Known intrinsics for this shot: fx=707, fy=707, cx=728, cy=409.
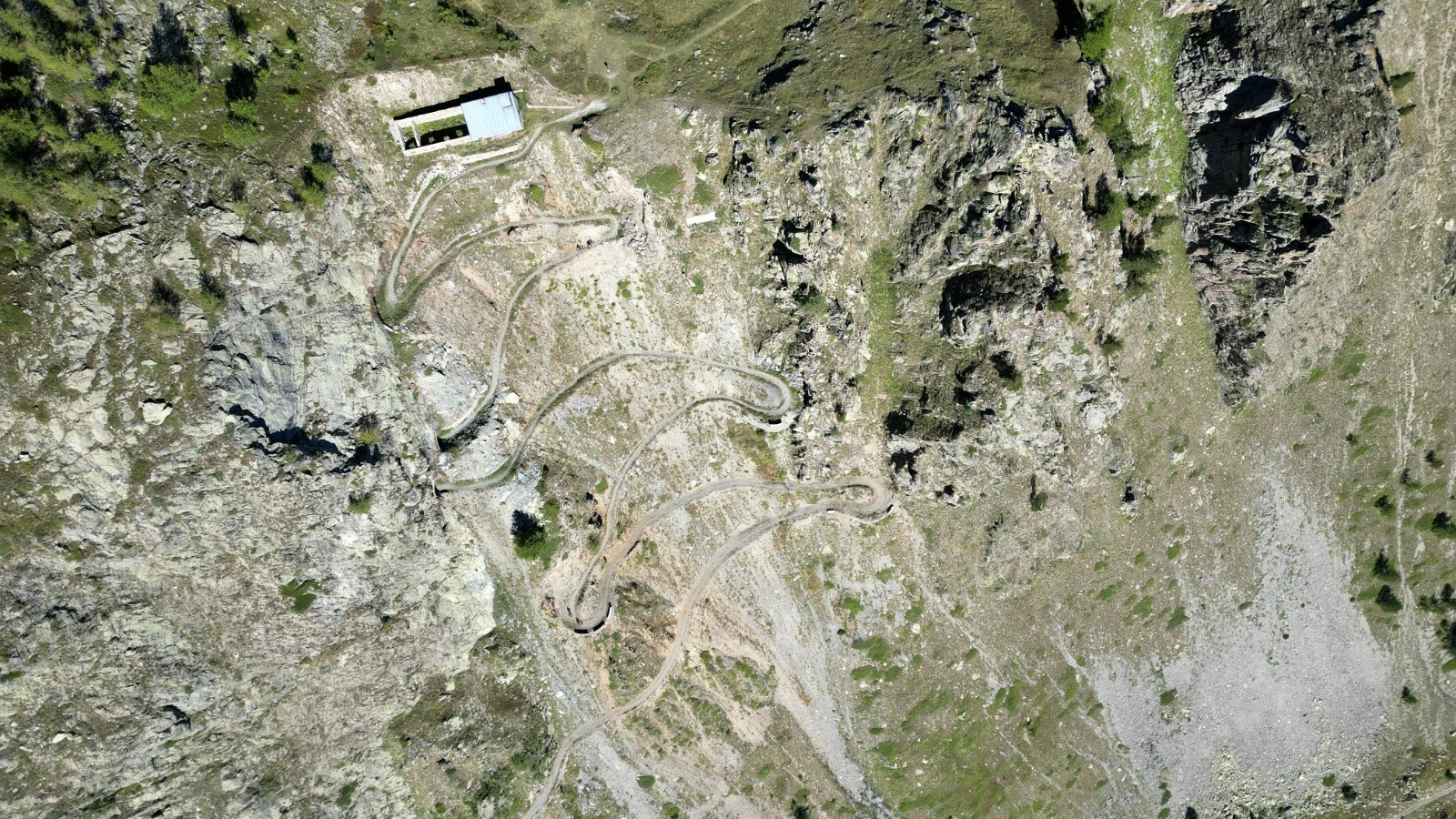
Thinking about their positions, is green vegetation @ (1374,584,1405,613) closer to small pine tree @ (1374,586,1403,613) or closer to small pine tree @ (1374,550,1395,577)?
small pine tree @ (1374,586,1403,613)

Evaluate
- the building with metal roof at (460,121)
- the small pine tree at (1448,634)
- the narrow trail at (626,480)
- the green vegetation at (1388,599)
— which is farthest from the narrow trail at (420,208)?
the small pine tree at (1448,634)

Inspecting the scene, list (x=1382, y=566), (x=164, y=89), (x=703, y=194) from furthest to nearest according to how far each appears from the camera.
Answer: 1. (x=1382, y=566)
2. (x=703, y=194)
3. (x=164, y=89)

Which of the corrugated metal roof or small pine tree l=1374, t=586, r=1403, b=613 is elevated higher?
the corrugated metal roof

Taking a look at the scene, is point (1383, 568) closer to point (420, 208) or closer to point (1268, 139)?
point (1268, 139)

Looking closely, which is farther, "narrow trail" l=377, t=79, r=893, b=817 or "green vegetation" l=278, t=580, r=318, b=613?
"narrow trail" l=377, t=79, r=893, b=817

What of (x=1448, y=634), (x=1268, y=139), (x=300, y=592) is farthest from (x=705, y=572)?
(x=1448, y=634)

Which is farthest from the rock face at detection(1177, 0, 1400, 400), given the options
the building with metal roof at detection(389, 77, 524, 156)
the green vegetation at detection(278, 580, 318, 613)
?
the green vegetation at detection(278, 580, 318, 613)
